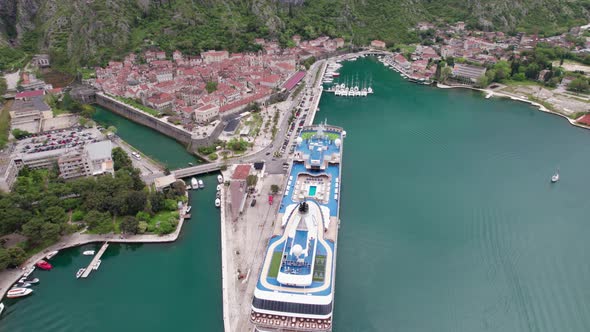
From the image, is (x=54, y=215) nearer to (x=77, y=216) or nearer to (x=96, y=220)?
(x=77, y=216)

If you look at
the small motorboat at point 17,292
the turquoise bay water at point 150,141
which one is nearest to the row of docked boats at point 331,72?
the turquoise bay water at point 150,141

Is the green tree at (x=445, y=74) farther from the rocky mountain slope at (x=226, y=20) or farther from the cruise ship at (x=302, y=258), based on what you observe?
the cruise ship at (x=302, y=258)

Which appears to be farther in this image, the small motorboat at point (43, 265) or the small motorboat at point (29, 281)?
the small motorboat at point (43, 265)

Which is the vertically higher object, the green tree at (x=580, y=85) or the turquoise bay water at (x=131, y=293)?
the green tree at (x=580, y=85)

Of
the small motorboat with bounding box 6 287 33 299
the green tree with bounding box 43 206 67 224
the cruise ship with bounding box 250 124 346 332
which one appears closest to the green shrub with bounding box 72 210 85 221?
the green tree with bounding box 43 206 67 224

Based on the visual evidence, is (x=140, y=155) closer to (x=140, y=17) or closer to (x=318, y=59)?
(x=318, y=59)

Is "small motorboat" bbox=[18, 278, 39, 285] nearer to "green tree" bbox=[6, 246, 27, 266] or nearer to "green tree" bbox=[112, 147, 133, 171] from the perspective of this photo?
"green tree" bbox=[6, 246, 27, 266]

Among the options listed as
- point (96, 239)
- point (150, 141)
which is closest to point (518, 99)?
point (150, 141)
